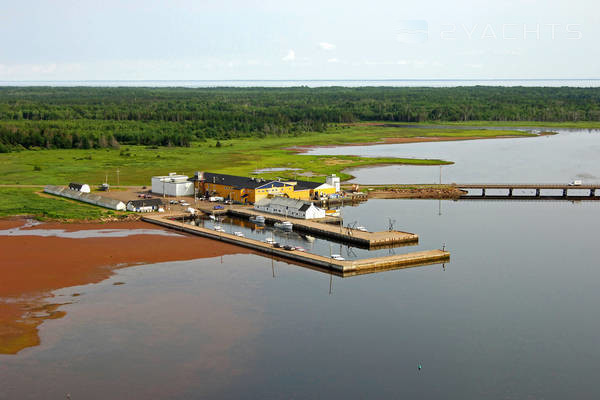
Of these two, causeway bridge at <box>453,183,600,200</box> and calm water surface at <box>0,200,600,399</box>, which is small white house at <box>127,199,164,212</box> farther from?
causeway bridge at <box>453,183,600,200</box>

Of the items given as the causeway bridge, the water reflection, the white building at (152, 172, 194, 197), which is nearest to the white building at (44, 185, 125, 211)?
the white building at (152, 172, 194, 197)

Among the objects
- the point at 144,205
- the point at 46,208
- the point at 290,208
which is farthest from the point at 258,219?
the point at 46,208

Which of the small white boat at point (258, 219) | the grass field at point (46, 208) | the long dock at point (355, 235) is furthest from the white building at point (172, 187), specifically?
the long dock at point (355, 235)

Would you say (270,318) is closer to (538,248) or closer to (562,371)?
(562,371)

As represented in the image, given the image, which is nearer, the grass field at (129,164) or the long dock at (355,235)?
the long dock at (355,235)

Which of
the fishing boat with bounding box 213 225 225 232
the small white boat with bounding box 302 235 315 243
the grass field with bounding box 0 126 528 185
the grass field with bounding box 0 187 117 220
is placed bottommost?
the small white boat with bounding box 302 235 315 243

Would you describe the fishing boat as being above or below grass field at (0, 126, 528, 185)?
below

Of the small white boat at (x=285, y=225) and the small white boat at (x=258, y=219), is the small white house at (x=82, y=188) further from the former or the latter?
the small white boat at (x=285, y=225)
